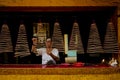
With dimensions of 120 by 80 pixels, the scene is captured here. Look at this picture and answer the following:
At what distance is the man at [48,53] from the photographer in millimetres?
4957

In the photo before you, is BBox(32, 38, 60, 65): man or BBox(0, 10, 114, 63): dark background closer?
BBox(32, 38, 60, 65): man

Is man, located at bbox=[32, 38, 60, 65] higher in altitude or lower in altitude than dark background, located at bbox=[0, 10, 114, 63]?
lower

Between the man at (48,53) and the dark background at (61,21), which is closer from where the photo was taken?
the man at (48,53)

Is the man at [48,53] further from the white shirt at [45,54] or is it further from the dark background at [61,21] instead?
the dark background at [61,21]

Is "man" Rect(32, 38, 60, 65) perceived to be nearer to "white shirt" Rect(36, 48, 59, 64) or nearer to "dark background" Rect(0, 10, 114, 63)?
"white shirt" Rect(36, 48, 59, 64)

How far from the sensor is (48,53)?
5.02 meters

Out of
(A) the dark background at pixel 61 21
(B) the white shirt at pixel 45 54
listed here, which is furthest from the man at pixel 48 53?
(A) the dark background at pixel 61 21

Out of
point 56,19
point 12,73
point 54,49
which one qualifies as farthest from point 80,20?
point 12,73

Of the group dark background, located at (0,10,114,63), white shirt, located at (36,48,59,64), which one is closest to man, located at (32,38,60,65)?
white shirt, located at (36,48,59,64)

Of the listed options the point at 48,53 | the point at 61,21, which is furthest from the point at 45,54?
the point at 61,21

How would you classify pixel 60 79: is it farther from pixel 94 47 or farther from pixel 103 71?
pixel 94 47

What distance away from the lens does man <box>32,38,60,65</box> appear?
4957 millimetres

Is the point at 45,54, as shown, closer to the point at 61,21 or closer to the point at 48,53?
the point at 48,53

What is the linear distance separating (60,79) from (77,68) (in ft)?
1.04
